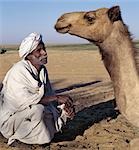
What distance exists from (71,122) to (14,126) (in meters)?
1.96

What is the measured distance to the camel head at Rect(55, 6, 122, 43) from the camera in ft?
20.8

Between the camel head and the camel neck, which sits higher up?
the camel head

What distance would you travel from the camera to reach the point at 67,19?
6.44m

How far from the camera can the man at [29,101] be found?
6.21 metres

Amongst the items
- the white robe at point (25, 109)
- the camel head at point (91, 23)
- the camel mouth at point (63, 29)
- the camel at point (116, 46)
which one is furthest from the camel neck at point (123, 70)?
the white robe at point (25, 109)

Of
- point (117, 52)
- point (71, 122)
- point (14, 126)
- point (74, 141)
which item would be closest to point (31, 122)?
point (14, 126)

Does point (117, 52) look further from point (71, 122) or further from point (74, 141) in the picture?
point (71, 122)

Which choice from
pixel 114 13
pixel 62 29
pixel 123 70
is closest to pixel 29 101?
pixel 62 29

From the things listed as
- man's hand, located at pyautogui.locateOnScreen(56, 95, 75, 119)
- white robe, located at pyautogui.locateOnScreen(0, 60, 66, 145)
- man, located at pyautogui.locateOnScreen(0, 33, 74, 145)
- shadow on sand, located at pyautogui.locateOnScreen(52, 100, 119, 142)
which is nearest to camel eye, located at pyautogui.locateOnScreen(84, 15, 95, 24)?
man, located at pyautogui.locateOnScreen(0, 33, 74, 145)

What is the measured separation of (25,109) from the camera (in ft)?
20.5

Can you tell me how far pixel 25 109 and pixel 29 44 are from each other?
88 cm

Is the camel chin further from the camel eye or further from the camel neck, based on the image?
the camel neck

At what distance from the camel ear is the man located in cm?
102

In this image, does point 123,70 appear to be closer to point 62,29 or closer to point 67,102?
point 67,102
